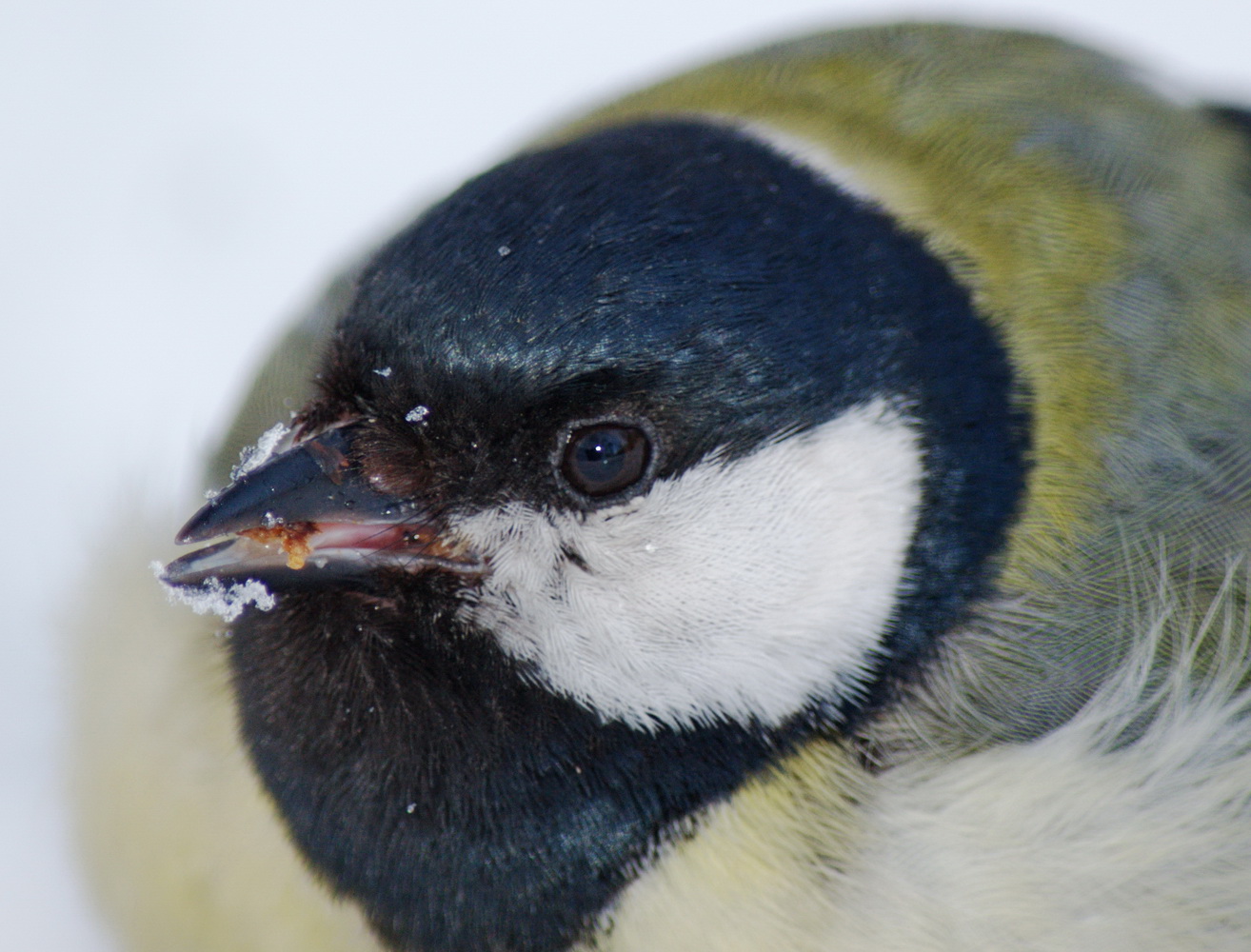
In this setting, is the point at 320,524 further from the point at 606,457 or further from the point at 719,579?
the point at 719,579

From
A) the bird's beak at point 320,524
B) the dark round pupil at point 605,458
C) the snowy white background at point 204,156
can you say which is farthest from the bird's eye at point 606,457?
the snowy white background at point 204,156

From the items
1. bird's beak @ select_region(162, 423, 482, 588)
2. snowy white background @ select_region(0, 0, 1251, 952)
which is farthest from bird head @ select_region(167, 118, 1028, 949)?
snowy white background @ select_region(0, 0, 1251, 952)

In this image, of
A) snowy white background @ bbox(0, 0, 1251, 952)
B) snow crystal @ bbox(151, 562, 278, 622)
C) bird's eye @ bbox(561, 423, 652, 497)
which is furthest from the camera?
snowy white background @ bbox(0, 0, 1251, 952)

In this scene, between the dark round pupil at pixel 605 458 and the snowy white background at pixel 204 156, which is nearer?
the dark round pupil at pixel 605 458

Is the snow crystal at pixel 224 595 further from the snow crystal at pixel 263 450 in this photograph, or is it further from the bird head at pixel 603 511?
the snow crystal at pixel 263 450

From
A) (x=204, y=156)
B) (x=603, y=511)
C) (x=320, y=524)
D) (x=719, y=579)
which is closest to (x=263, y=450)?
(x=320, y=524)

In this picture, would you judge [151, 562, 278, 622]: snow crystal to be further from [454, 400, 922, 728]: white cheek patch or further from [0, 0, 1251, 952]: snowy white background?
[0, 0, 1251, 952]: snowy white background

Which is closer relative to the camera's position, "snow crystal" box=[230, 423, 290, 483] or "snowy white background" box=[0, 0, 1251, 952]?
"snow crystal" box=[230, 423, 290, 483]
